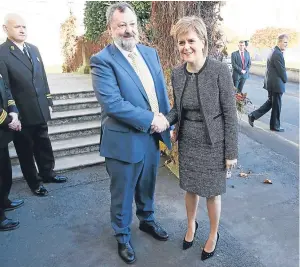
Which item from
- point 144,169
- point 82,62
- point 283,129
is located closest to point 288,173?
point 283,129

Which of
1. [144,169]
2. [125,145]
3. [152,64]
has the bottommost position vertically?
[144,169]

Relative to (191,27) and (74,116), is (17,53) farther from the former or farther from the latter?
(191,27)

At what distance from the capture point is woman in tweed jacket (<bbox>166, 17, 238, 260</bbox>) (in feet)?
6.84

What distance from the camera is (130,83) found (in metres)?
2.17

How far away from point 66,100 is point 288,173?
12.0 ft

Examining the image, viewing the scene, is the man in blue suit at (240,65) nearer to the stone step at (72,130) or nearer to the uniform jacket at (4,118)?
the stone step at (72,130)

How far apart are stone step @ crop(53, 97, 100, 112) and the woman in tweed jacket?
303 cm

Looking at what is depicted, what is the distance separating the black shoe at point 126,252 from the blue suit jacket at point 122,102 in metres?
0.76

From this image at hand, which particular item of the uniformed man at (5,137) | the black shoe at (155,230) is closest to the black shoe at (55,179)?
the uniformed man at (5,137)

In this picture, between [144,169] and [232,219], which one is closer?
[144,169]

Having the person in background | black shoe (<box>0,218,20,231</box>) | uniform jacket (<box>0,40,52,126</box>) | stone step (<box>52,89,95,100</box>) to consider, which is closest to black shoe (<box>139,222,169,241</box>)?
black shoe (<box>0,218,20,231</box>)

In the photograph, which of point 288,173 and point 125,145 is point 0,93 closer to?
point 125,145

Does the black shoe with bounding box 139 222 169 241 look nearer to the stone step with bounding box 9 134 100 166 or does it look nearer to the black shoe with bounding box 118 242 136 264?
the black shoe with bounding box 118 242 136 264

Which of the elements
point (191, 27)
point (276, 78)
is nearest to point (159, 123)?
point (191, 27)
